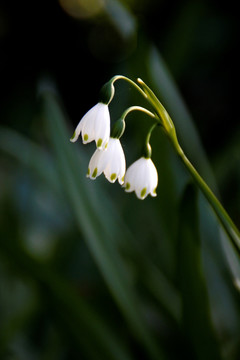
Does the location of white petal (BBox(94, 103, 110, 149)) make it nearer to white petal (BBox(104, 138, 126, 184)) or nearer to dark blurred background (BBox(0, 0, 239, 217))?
white petal (BBox(104, 138, 126, 184))

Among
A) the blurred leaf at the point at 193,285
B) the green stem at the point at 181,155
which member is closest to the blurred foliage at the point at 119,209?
the blurred leaf at the point at 193,285

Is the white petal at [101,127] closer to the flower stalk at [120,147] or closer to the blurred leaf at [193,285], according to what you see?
the flower stalk at [120,147]

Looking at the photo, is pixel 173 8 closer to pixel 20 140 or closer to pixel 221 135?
pixel 221 135

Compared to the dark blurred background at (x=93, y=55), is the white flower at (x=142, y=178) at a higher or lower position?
higher

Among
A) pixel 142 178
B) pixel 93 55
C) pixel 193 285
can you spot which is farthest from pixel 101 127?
pixel 93 55

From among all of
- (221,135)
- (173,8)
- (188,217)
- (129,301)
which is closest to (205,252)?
(129,301)

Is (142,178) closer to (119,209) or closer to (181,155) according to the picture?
(181,155)
